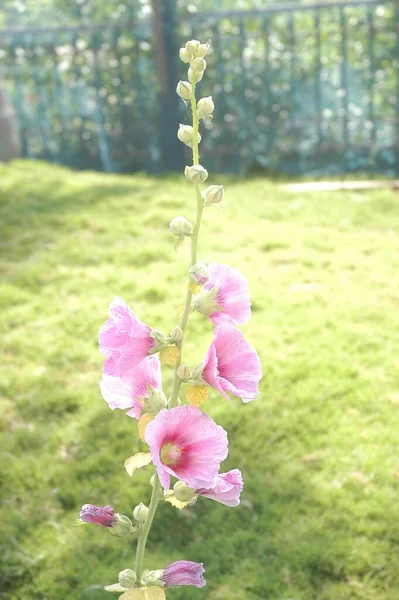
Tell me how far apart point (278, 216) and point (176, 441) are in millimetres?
5418

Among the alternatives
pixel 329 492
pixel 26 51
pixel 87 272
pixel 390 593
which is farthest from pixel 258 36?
pixel 390 593

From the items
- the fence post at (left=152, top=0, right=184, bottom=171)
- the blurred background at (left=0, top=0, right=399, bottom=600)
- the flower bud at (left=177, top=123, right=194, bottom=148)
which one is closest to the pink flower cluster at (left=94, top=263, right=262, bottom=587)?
the flower bud at (left=177, top=123, right=194, bottom=148)

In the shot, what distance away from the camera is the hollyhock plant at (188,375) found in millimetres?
1304

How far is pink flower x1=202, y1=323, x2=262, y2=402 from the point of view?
1.35m

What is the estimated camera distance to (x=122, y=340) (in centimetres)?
138

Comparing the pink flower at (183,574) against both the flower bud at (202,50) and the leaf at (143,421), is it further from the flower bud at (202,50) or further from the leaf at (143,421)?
the flower bud at (202,50)

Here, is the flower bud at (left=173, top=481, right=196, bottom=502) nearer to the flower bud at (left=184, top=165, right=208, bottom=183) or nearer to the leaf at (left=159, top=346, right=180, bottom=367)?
the leaf at (left=159, top=346, right=180, bottom=367)

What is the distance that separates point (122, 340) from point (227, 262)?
4.06m

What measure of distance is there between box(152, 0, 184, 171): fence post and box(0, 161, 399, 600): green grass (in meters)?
2.52

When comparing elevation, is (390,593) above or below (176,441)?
below

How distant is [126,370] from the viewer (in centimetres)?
139

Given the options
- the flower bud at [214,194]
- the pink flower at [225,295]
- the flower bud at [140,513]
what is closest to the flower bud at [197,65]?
the flower bud at [214,194]

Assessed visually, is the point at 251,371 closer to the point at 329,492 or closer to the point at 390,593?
the point at 390,593

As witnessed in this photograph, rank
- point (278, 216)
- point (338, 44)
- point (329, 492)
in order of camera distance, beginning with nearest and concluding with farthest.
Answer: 1. point (329, 492)
2. point (278, 216)
3. point (338, 44)
